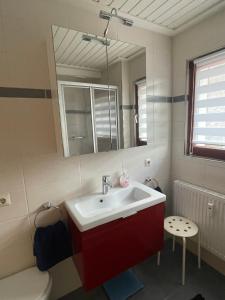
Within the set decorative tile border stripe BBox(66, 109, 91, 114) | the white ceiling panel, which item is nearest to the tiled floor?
decorative tile border stripe BBox(66, 109, 91, 114)

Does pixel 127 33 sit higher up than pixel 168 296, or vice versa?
pixel 127 33

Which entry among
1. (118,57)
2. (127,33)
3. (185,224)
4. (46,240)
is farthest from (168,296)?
(127,33)

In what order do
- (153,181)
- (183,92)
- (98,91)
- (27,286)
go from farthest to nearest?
1. (153,181)
2. (183,92)
3. (98,91)
4. (27,286)

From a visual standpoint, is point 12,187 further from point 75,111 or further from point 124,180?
point 124,180

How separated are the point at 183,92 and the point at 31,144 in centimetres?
149

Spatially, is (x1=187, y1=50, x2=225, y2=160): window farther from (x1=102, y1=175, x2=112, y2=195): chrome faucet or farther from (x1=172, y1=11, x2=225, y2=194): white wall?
(x1=102, y1=175, x2=112, y2=195): chrome faucet

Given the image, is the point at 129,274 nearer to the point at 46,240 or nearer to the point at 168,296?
the point at 168,296

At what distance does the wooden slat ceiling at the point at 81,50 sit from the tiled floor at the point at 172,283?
1.90 m

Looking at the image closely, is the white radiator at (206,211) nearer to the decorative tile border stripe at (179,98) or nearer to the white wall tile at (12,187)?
the decorative tile border stripe at (179,98)

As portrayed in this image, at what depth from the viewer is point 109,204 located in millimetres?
1515

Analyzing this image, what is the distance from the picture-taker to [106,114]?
1.46m

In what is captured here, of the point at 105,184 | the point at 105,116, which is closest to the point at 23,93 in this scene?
the point at 105,116

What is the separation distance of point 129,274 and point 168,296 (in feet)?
1.21

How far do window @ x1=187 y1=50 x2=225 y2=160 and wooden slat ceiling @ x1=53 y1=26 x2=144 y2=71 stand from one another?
0.69 metres
